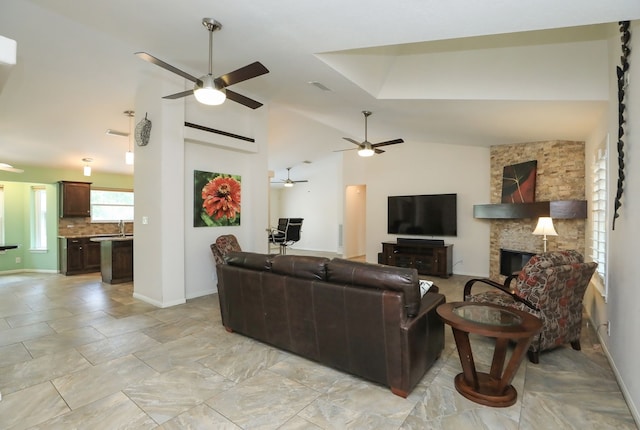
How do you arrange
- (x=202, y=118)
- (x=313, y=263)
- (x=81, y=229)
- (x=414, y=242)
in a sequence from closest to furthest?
(x=313, y=263) < (x=202, y=118) < (x=414, y=242) < (x=81, y=229)

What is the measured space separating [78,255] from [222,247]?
4.45 m

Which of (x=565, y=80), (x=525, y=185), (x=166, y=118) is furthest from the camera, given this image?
(x=525, y=185)

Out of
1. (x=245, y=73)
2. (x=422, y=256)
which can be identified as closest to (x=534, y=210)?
(x=422, y=256)

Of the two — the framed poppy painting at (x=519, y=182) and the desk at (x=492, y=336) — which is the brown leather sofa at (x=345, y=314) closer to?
the desk at (x=492, y=336)

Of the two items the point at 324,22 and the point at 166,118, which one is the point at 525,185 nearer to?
the point at 324,22

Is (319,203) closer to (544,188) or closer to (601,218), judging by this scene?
(544,188)

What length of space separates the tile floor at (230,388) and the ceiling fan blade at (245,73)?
8.26 ft

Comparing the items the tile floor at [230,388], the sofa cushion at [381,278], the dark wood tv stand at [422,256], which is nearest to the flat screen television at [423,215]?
the dark wood tv stand at [422,256]

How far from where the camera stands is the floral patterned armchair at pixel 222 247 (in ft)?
15.2

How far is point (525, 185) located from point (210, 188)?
5.47 m

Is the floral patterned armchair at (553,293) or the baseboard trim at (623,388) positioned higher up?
the floral patterned armchair at (553,293)

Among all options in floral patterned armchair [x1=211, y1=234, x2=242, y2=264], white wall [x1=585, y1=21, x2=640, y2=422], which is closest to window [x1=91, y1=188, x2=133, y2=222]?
floral patterned armchair [x1=211, y1=234, x2=242, y2=264]

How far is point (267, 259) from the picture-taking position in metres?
2.92

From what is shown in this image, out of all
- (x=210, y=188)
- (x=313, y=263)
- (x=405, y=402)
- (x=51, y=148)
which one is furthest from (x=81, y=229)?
(x=405, y=402)
